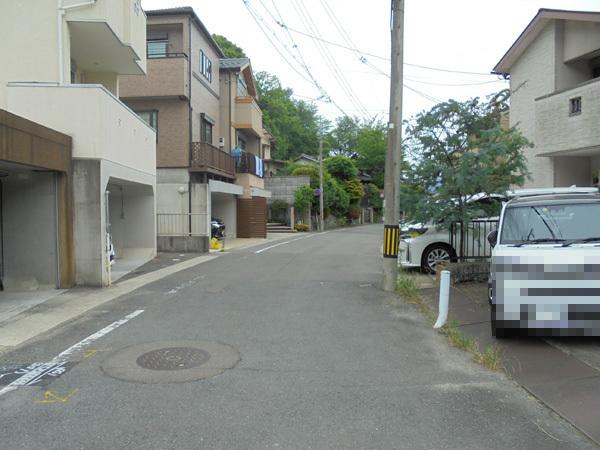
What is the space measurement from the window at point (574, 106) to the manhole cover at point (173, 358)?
13102 millimetres

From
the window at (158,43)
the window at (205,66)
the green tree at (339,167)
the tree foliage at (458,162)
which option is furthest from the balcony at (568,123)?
the green tree at (339,167)

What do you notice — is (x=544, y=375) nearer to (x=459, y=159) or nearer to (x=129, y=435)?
(x=129, y=435)

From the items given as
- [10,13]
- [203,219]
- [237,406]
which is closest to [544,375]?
[237,406]

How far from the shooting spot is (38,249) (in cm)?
1027

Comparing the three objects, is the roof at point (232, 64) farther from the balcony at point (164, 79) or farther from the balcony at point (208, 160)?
the balcony at point (164, 79)

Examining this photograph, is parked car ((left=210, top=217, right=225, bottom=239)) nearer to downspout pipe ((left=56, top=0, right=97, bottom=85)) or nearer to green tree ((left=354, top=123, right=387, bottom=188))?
downspout pipe ((left=56, top=0, right=97, bottom=85))

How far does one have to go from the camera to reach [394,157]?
1045cm

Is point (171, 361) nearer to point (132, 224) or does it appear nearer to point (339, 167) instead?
point (132, 224)

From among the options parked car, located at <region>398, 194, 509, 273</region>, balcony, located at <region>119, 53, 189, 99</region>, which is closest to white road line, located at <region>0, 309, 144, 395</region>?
parked car, located at <region>398, 194, 509, 273</region>

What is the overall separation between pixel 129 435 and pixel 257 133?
27.6 meters

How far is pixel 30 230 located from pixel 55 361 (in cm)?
543

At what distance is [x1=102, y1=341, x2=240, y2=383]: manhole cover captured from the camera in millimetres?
5215

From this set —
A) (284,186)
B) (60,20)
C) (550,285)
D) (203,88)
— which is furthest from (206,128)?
(550,285)

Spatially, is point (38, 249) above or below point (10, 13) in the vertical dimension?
below
